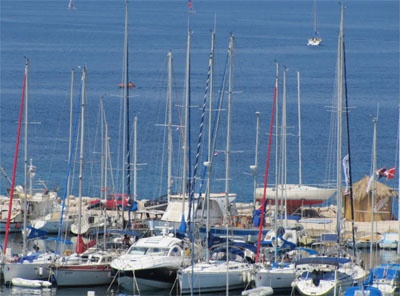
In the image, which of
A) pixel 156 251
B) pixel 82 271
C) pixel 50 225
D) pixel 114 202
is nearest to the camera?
pixel 156 251

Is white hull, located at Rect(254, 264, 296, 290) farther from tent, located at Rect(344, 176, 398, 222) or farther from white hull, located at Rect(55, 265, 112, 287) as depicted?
tent, located at Rect(344, 176, 398, 222)

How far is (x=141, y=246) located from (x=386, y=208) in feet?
47.8

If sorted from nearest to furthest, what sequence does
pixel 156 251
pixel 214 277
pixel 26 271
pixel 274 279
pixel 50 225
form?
pixel 214 277, pixel 274 279, pixel 156 251, pixel 26 271, pixel 50 225

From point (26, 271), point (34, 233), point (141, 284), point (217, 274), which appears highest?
point (34, 233)

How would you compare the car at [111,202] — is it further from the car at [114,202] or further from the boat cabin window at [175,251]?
the boat cabin window at [175,251]

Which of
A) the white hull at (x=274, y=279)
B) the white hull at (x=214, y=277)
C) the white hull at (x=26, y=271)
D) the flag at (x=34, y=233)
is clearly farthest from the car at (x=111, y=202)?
the white hull at (x=274, y=279)

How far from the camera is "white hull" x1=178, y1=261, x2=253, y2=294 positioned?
37.6 meters

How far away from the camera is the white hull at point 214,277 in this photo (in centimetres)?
3759

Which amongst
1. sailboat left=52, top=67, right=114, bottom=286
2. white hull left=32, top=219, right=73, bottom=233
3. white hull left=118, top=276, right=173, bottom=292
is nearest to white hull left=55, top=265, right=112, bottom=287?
sailboat left=52, top=67, right=114, bottom=286

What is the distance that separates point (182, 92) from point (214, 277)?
6103 centimetres

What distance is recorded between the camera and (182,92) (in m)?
98.2

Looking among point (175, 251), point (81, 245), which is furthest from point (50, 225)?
point (175, 251)

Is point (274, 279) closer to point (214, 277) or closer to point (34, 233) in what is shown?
point (214, 277)

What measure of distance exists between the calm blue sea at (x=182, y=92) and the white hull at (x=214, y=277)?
4.02 metres
